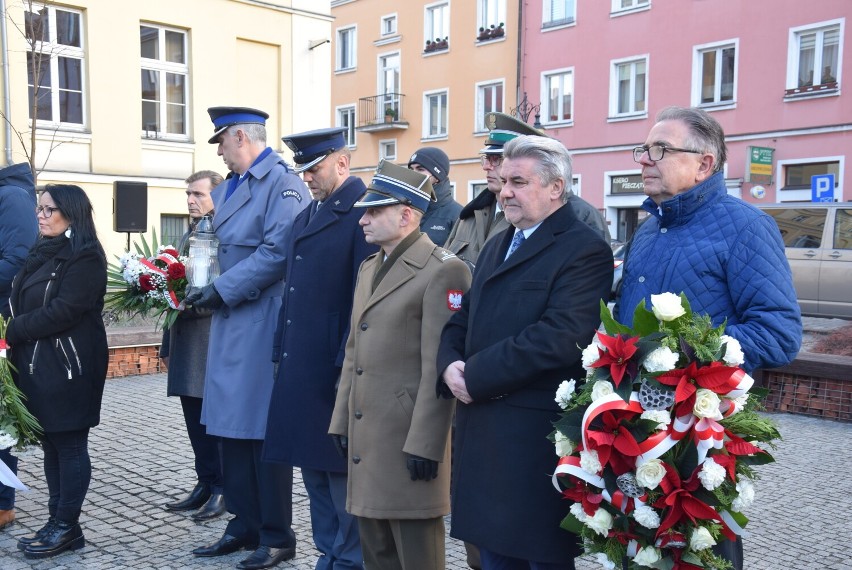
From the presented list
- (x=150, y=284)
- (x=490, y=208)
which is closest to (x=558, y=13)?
(x=490, y=208)

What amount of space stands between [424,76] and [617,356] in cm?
3270

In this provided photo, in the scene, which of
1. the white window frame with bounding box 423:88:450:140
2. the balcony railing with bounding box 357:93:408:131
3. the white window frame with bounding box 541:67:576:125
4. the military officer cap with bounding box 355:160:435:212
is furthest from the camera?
the balcony railing with bounding box 357:93:408:131

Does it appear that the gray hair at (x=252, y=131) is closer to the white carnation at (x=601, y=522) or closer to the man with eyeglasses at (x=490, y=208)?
the man with eyeglasses at (x=490, y=208)

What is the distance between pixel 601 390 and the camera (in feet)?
8.84

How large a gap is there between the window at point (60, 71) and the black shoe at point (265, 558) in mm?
12788

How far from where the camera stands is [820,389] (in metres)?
8.33

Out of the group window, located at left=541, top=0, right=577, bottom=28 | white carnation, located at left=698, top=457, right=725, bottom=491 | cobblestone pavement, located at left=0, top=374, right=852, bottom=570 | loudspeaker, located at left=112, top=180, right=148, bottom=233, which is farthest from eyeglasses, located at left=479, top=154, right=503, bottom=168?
window, located at left=541, top=0, right=577, bottom=28

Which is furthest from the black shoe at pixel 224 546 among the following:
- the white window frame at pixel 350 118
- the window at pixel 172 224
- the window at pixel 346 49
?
the window at pixel 346 49

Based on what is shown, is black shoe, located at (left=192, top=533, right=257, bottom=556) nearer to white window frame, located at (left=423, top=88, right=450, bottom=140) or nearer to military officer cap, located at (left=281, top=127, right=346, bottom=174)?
military officer cap, located at (left=281, top=127, right=346, bottom=174)

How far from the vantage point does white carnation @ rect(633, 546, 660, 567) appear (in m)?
2.64

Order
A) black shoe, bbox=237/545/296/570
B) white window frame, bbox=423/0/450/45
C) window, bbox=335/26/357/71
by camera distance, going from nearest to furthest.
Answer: black shoe, bbox=237/545/296/570
white window frame, bbox=423/0/450/45
window, bbox=335/26/357/71

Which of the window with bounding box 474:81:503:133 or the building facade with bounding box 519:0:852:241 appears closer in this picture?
the building facade with bounding box 519:0:852:241

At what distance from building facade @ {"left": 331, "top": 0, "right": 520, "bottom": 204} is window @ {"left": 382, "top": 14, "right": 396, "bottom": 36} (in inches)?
1.6

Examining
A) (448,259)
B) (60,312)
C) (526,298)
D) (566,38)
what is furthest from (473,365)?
(566,38)
